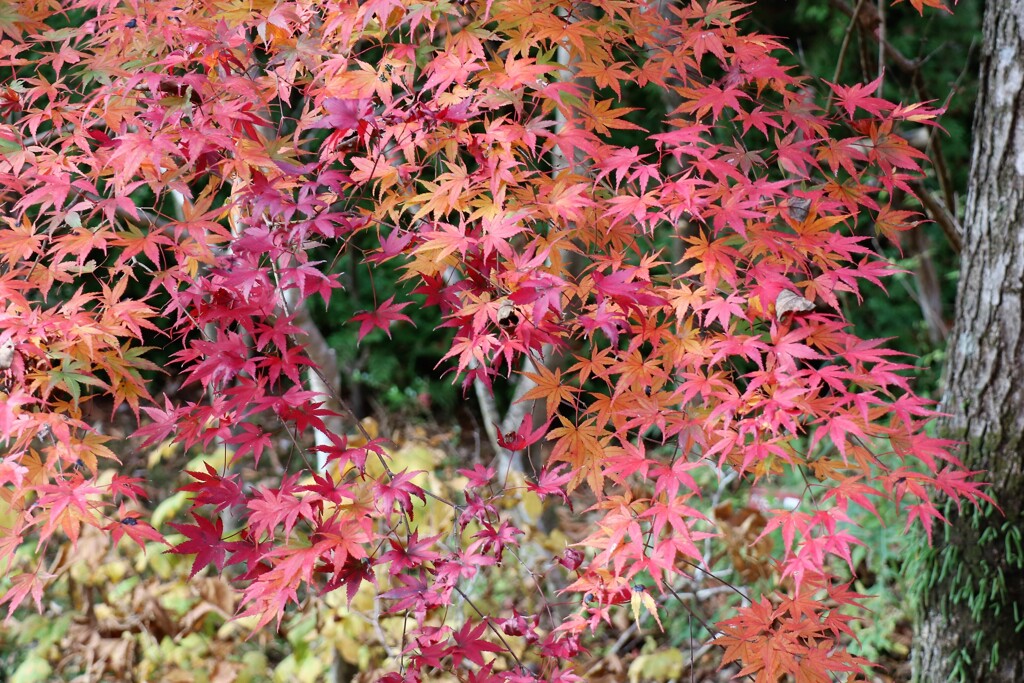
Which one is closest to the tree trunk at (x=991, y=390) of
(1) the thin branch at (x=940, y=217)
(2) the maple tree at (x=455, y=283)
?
(1) the thin branch at (x=940, y=217)

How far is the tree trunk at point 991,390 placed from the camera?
2.09 meters

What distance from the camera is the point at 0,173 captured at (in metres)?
1.57

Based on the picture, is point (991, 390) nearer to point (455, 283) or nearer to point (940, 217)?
point (940, 217)

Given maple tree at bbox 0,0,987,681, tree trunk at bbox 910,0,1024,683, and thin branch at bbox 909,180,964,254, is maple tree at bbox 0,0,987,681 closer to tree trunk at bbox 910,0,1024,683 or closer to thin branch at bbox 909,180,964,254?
tree trunk at bbox 910,0,1024,683

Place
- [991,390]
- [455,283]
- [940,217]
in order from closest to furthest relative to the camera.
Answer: [455,283] < [991,390] < [940,217]

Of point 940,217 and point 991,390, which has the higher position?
point 940,217

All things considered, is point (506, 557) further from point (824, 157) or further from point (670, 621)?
point (824, 157)

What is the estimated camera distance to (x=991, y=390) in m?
2.16

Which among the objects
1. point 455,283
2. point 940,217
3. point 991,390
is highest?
point 455,283

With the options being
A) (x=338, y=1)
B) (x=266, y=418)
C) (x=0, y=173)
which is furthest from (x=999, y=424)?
(x=266, y=418)

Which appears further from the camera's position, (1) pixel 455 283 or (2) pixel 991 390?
(2) pixel 991 390

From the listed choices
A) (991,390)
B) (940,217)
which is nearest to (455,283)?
(991,390)

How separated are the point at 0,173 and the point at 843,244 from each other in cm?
157

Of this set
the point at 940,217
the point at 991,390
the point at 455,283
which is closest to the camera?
the point at 455,283
